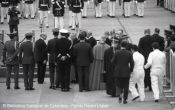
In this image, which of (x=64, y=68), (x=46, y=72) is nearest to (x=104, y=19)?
(x=46, y=72)

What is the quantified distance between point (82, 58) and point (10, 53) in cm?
226

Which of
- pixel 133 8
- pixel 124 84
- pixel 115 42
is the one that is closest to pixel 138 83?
pixel 124 84

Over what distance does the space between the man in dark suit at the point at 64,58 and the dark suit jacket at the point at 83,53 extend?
0.25 metres

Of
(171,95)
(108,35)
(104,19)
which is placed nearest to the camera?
(171,95)

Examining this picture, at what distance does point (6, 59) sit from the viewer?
22094 mm

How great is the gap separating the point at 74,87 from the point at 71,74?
638 millimetres

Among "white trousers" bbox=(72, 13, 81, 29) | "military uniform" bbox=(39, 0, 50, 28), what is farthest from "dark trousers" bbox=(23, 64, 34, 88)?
"military uniform" bbox=(39, 0, 50, 28)

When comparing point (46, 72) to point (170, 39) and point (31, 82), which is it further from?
point (170, 39)

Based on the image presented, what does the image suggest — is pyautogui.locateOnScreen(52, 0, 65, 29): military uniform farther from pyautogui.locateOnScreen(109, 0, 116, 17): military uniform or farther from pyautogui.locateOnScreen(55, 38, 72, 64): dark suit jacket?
pyautogui.locateOnScreen(55, 38, 72, 64): dark suit jacket

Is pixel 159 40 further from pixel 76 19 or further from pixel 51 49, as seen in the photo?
pixel 76 19

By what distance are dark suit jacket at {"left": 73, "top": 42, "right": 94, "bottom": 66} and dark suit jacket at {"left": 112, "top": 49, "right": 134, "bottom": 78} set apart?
233 centimetres

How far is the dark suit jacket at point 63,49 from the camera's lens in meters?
21.9

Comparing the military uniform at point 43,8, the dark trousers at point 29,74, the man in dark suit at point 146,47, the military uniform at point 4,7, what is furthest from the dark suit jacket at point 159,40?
the military uniform at point 4,7

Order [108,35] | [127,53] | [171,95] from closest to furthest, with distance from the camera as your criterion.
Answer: [127,53] < [171,95] < [108,35]
